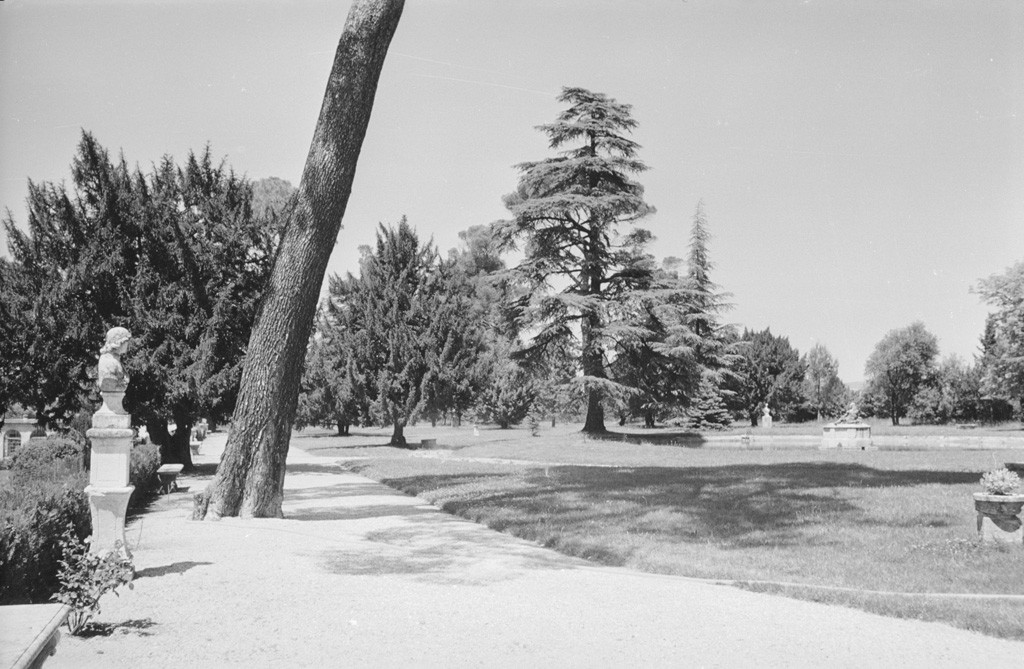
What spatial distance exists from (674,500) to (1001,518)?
4987 mm

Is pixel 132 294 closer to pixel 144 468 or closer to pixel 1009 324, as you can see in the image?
pixel 144 468

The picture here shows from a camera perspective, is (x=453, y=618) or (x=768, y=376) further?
(x=768, y=376)

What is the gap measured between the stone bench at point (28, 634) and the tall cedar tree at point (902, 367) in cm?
7264

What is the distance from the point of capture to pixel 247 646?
16.4 ft

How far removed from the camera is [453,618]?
567 centimetres

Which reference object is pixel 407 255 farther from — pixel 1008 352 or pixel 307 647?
pixel 1008 352

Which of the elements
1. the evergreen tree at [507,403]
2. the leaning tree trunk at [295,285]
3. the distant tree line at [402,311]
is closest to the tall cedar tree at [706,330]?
the distant tree line at [402,311]

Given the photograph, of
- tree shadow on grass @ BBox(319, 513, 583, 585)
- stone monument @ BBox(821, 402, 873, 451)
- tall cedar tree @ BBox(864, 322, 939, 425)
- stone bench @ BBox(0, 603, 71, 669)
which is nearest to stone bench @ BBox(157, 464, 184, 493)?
tree shadow on grass @ BBox(319, 513, 583, 585)

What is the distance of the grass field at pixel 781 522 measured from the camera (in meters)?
6.84

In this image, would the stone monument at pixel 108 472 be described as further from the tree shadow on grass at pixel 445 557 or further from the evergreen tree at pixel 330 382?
the evergreen tree at pixel 330 382

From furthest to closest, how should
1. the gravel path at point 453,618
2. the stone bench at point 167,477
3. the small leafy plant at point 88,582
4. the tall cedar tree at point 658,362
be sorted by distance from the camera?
the tall cedar tree at point 658,362 < the stone bench at point 167,477 < the small leafy plant at point 88,582 < the gravel path at point 453,618

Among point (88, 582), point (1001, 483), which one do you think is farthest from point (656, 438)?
point (88, 582)

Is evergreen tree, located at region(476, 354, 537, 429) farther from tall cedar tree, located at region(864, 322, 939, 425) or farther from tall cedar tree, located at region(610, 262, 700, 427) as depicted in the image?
tall cedar tree, located at region(864, 322, 939, 425)

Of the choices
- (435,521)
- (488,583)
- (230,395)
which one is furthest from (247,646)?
(230,395)
